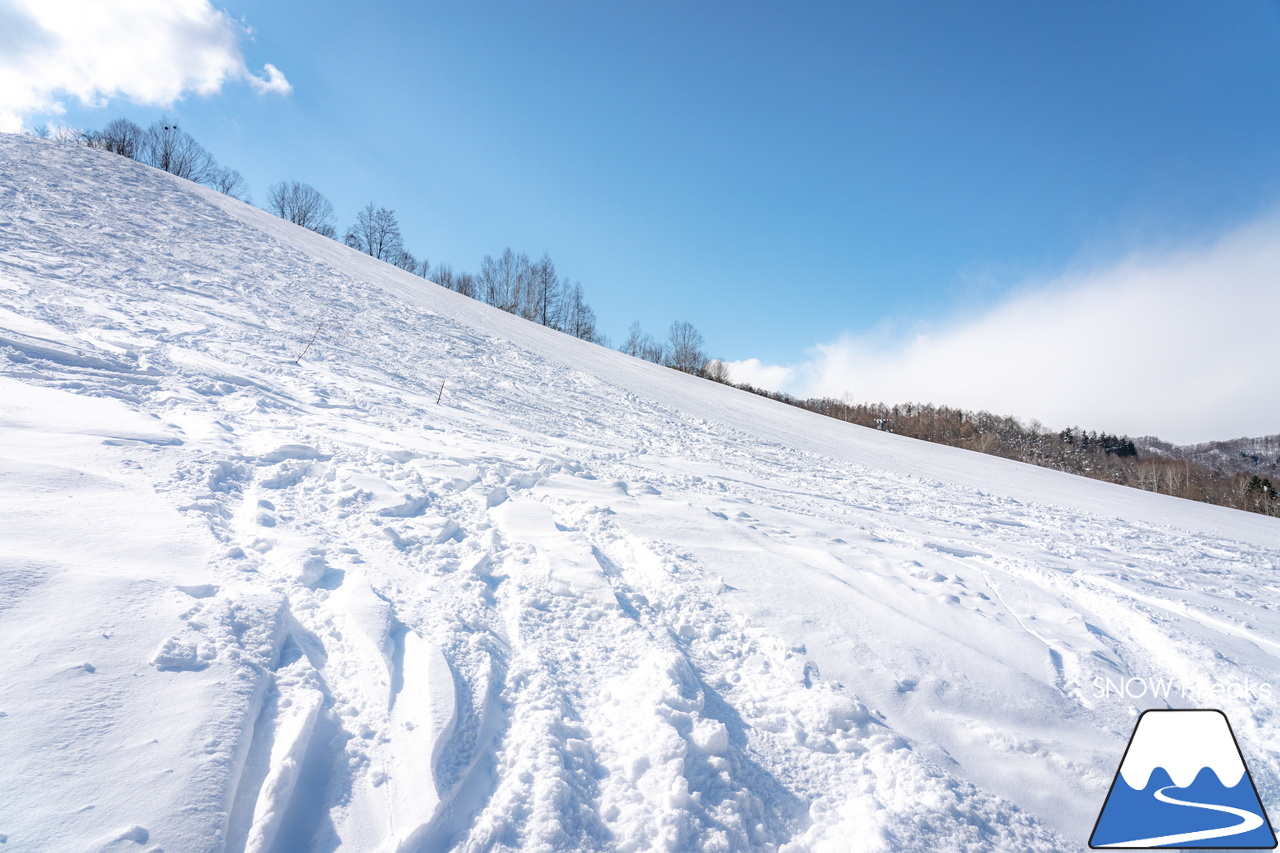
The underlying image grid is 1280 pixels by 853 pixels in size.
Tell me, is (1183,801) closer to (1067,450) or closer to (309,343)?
(309,343)

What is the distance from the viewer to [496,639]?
2389 mm

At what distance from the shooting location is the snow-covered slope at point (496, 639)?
5.08 ft

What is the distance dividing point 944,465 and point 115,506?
44.3 feet

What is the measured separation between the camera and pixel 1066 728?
2.25 m

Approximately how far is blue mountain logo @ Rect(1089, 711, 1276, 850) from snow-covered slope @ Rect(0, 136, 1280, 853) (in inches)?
2.8

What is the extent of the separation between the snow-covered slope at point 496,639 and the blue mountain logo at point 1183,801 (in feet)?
0.23

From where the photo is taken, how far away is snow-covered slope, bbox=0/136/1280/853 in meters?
1.55

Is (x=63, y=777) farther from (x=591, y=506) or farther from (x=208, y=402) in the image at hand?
(x=208, y=402)

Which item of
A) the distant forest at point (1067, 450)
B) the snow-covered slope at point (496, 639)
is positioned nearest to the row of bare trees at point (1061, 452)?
the distant forest at point (1067, 450)

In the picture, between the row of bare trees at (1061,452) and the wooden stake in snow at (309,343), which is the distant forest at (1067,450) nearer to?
the row of bare trees at (1061,452)

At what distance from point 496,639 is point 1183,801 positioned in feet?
8.94

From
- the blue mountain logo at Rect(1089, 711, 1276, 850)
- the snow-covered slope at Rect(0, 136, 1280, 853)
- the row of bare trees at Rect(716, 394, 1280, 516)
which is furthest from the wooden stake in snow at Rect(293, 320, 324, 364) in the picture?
the row of bare trees at Rect(716, 394, 1280, 516)

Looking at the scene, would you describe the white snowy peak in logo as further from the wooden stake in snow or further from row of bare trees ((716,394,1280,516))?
row of bare trees ((716,394,1280,516))

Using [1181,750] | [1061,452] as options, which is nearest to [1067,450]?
[1061,452]
